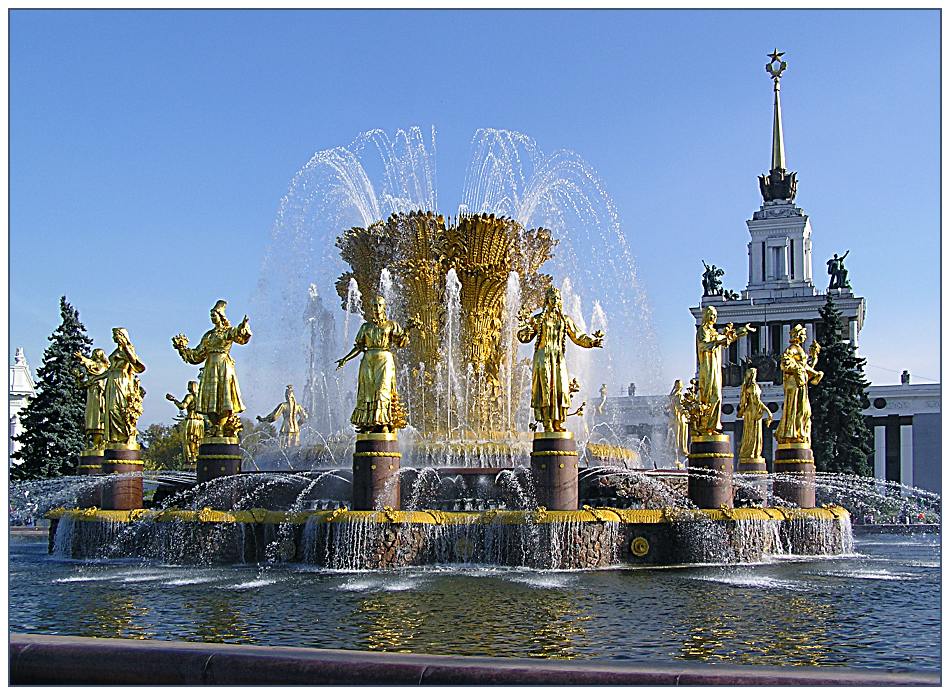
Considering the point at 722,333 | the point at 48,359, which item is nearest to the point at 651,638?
the point at 722,333

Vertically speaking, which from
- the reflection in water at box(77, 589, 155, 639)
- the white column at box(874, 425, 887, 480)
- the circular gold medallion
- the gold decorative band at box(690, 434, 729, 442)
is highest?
the white column at box(874, 425, 887, 480)

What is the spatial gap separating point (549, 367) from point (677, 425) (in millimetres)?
12375

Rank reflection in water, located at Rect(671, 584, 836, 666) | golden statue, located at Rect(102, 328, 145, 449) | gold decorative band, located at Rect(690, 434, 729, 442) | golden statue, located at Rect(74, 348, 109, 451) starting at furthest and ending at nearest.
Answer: golden statue, located at Rect(74, 348, 109, 451), golden statue, located at Rect(102, 328, 145, 449), gold decorative band, located at Rect(690, 434, 729, 442), reflection in water, located at Rect(671, 584, 836, 666)

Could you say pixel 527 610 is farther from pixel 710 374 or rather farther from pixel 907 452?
pixel 907 452

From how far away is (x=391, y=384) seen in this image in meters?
16.4

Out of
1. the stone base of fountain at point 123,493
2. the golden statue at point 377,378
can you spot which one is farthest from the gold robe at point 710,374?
the stone base of fountain at point 123,493

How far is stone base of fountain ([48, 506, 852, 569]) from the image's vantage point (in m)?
15.2

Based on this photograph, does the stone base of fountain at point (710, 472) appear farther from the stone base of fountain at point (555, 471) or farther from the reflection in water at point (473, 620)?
the reflection in water at point (473, 620)

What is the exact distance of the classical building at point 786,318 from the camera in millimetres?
69375

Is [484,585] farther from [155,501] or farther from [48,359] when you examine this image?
[48,359]

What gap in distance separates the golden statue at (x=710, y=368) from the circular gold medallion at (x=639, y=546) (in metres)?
3.12

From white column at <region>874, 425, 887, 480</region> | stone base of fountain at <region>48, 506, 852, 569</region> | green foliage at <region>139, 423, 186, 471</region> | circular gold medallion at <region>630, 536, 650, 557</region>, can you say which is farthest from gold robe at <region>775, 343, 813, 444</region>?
white column at <region>874, 425, 887, 480</region>

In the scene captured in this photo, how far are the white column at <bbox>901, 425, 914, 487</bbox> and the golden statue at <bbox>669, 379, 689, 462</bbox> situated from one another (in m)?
46.6

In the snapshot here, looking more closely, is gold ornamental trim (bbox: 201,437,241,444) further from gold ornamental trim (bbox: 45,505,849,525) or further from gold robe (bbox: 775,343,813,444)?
gold robe (bbox: 775,343,813,444)
